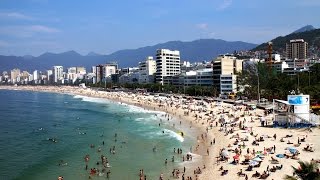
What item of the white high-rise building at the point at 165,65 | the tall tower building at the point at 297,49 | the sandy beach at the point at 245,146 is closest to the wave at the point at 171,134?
the sandy beach at the point at 245,146

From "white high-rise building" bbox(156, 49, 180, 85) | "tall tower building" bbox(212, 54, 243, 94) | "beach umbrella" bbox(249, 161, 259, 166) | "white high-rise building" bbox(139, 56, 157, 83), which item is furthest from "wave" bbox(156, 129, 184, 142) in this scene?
"white high-rise building" bbox(139, 56, 157, 83)

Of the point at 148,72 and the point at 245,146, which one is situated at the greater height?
the point at 148,72

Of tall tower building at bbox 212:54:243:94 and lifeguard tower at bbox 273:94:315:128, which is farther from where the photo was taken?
tall tower building at bbox 212:54:243:94

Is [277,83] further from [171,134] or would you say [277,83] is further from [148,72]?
[148,72]

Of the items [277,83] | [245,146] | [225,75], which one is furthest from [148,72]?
[245,146]

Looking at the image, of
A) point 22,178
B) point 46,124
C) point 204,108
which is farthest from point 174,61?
point 22,178

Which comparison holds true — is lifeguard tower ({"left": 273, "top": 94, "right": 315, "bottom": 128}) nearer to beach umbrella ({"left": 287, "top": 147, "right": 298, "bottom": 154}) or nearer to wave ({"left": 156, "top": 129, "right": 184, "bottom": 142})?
beach umbrella ({"left": 287, "top": 147, "right": 298, "bottom": 154})
